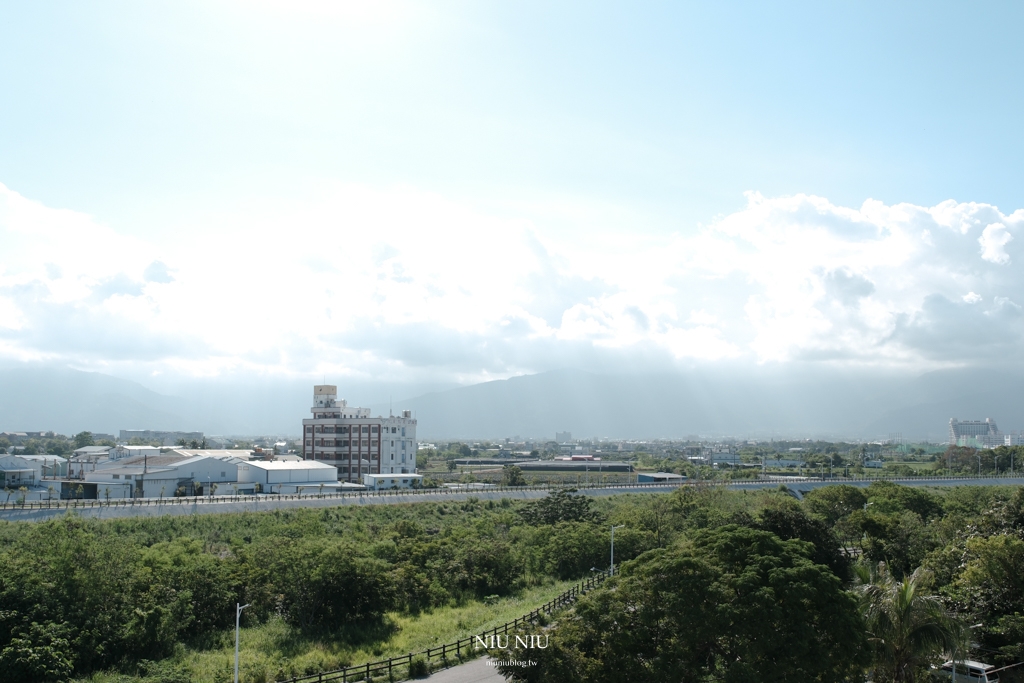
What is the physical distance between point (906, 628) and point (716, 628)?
4.55 meters

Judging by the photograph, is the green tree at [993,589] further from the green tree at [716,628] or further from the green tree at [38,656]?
the green tree at [38,656]

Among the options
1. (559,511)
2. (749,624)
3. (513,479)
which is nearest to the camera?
(749,624)

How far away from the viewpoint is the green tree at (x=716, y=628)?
14531 millimetres

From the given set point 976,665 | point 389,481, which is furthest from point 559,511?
point 389,481

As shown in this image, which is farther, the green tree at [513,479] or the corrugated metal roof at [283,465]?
the green tree at [513,479]

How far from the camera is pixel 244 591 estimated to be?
28.4 m

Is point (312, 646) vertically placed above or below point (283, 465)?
below

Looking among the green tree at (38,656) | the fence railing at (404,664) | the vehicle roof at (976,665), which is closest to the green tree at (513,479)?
the fence railing at (404,664)

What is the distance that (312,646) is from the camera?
83.0ft

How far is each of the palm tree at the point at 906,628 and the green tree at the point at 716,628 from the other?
45.2 inches

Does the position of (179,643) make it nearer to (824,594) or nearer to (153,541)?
(153,541)

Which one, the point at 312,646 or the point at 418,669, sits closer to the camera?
the point at 418,669

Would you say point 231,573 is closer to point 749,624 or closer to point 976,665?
point 749,624

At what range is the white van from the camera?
17.2 m
